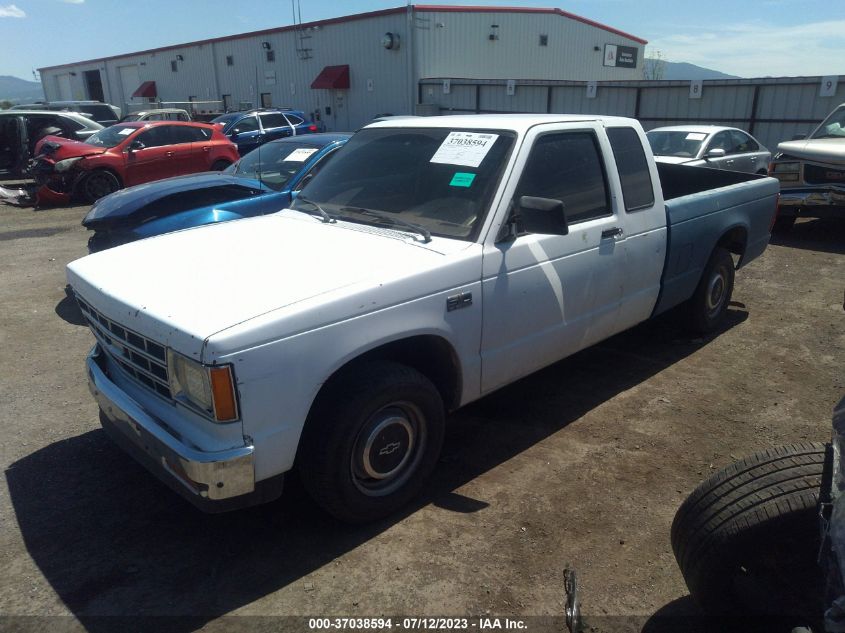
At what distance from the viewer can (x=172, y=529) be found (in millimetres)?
3264

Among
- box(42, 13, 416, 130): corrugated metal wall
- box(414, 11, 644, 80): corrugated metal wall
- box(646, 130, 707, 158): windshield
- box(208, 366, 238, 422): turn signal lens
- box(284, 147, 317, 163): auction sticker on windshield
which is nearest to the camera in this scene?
box(208, 366, 238, 422): turn signal lens

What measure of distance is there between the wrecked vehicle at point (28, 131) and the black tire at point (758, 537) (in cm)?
1697

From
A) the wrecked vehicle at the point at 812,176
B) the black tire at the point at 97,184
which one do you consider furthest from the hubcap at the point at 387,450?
the black tire at the point at 97,184

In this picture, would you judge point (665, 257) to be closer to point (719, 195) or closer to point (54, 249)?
point (719, 195)

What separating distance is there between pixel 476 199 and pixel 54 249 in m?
8.34

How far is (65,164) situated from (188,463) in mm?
12284

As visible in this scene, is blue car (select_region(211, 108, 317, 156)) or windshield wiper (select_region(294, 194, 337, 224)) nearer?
windshield wiper (select_region(294, 194, 337, 224))

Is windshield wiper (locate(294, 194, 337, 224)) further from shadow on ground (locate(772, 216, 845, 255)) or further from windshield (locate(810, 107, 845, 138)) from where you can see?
windshield (locate(810, 107, 845, 138))

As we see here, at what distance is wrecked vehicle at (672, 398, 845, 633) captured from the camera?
2125 mm

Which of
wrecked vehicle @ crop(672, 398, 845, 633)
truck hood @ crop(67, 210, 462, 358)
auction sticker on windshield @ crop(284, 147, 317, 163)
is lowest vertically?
wrecked vehicle @ crop(672, 398, 845, 633)

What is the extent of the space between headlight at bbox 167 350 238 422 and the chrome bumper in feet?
0.56

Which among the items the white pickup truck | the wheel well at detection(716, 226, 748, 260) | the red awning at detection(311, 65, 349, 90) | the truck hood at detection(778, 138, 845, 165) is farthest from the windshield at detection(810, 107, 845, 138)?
the red awning at detection(311, 65, 349, 90)

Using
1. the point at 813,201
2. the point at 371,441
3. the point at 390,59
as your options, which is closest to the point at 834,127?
the point at 813,201

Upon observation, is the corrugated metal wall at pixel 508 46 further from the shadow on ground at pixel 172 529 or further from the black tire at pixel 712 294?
the shadow on ground at pixel 172 529
